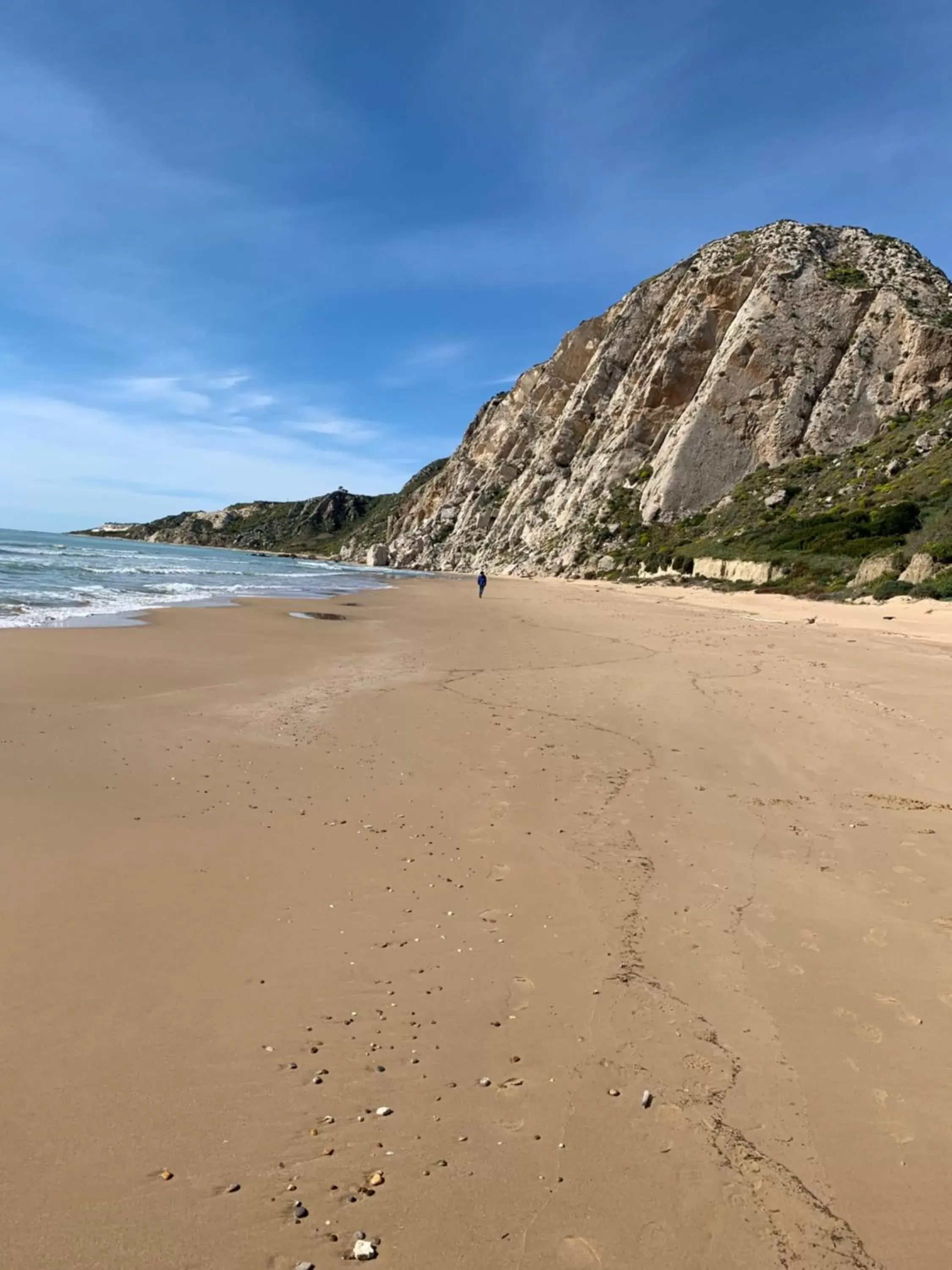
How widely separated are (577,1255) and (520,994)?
4.38 ft

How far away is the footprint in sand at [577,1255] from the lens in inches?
85.3

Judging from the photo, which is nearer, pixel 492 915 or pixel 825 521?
pixel 492 915

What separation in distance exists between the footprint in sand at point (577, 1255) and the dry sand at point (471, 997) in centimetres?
2

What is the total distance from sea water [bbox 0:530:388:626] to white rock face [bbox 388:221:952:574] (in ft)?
73.5

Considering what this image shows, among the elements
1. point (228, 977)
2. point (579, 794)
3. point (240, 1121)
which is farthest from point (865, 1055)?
point (579, 794)

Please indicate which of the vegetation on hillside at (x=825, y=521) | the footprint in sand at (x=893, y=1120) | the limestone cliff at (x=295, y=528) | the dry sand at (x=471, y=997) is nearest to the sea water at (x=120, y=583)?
the dry sand at (x=471, y=997)

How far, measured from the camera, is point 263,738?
7.87 meters

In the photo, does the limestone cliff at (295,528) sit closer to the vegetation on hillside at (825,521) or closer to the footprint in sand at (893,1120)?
the vegetation on hillside at (825,521)

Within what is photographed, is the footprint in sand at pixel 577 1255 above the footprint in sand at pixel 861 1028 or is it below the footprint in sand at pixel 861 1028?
above

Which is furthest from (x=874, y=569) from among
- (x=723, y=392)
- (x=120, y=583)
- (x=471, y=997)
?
(x=723, y=392)

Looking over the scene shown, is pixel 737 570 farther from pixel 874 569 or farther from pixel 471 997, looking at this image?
pixel 471 997

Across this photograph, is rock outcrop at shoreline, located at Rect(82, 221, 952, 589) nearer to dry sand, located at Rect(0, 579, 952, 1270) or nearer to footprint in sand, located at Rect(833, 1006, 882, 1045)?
dry sand, located at Rect(0, 579, 952, 1270)

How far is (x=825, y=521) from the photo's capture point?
124ft

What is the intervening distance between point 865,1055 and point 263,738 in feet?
20.6
